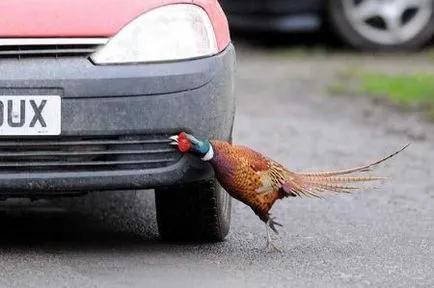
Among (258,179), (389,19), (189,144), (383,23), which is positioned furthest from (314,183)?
(383,23)

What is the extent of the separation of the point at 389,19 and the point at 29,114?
7799mm

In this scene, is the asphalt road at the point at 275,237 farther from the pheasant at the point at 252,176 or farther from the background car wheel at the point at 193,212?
the pheasant at the point at 252,176

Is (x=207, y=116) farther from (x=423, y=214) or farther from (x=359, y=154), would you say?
(x=359, y=154)

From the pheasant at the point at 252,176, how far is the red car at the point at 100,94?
5 centimetres

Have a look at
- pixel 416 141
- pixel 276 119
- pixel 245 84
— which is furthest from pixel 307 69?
pixel 416 141

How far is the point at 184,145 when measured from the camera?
537cm

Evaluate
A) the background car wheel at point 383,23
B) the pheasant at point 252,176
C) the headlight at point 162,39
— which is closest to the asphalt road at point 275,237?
the pheasant at point 252,176

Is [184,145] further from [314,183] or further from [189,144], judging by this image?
[314,183]

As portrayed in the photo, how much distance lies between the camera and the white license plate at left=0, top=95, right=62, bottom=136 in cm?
525

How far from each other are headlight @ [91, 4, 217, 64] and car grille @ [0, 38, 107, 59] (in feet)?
0.15

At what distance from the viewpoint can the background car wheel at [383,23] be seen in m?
12.6

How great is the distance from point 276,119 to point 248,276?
4781 mm

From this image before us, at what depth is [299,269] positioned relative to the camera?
17.9 feet

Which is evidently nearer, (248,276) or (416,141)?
(248,276)
